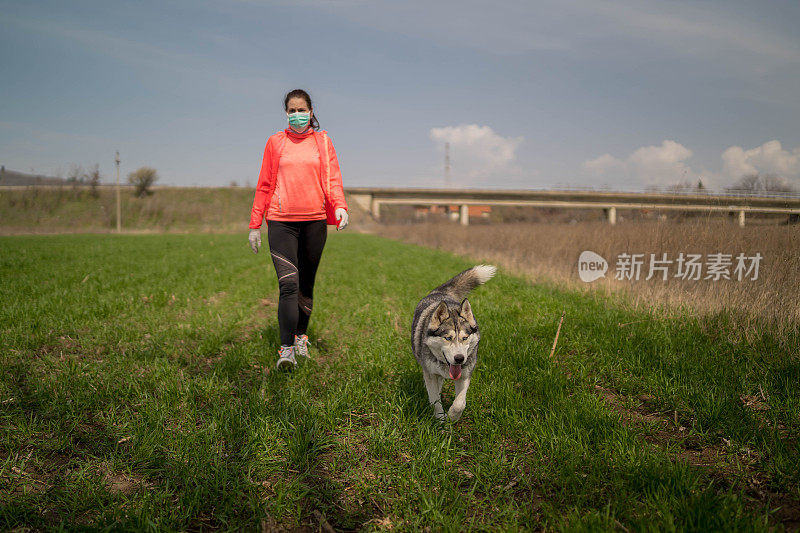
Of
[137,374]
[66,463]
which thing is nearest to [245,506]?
[66,463]

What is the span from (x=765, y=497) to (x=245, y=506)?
107 inches

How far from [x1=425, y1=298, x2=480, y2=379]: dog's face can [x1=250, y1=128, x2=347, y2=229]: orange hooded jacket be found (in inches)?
73.5

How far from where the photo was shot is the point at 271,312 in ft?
23.2

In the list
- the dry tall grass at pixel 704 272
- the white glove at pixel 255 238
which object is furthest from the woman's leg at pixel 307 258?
the dry tall grass at pixel 704 272

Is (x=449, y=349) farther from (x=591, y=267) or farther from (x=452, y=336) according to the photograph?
(x=591, y=267)

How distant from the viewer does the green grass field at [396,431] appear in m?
2.03

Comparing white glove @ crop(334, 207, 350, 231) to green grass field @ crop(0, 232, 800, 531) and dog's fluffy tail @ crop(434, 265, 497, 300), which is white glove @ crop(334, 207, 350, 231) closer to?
dog's fluffy tail @ crop(434, 265, 497, 300)

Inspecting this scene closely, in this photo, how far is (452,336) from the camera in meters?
2.59

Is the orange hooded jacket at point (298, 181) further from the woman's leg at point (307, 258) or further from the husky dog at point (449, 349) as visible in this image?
the husky dog at point (449, 349)

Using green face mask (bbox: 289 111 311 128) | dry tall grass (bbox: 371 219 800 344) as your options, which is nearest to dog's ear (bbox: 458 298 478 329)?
green face mask (bbox: 289 111 311 128)

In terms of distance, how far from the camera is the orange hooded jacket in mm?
3887

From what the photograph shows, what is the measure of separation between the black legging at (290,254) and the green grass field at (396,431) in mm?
487

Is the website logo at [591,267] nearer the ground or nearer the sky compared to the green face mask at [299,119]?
nearer the ground

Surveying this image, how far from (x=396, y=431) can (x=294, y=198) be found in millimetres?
2339
